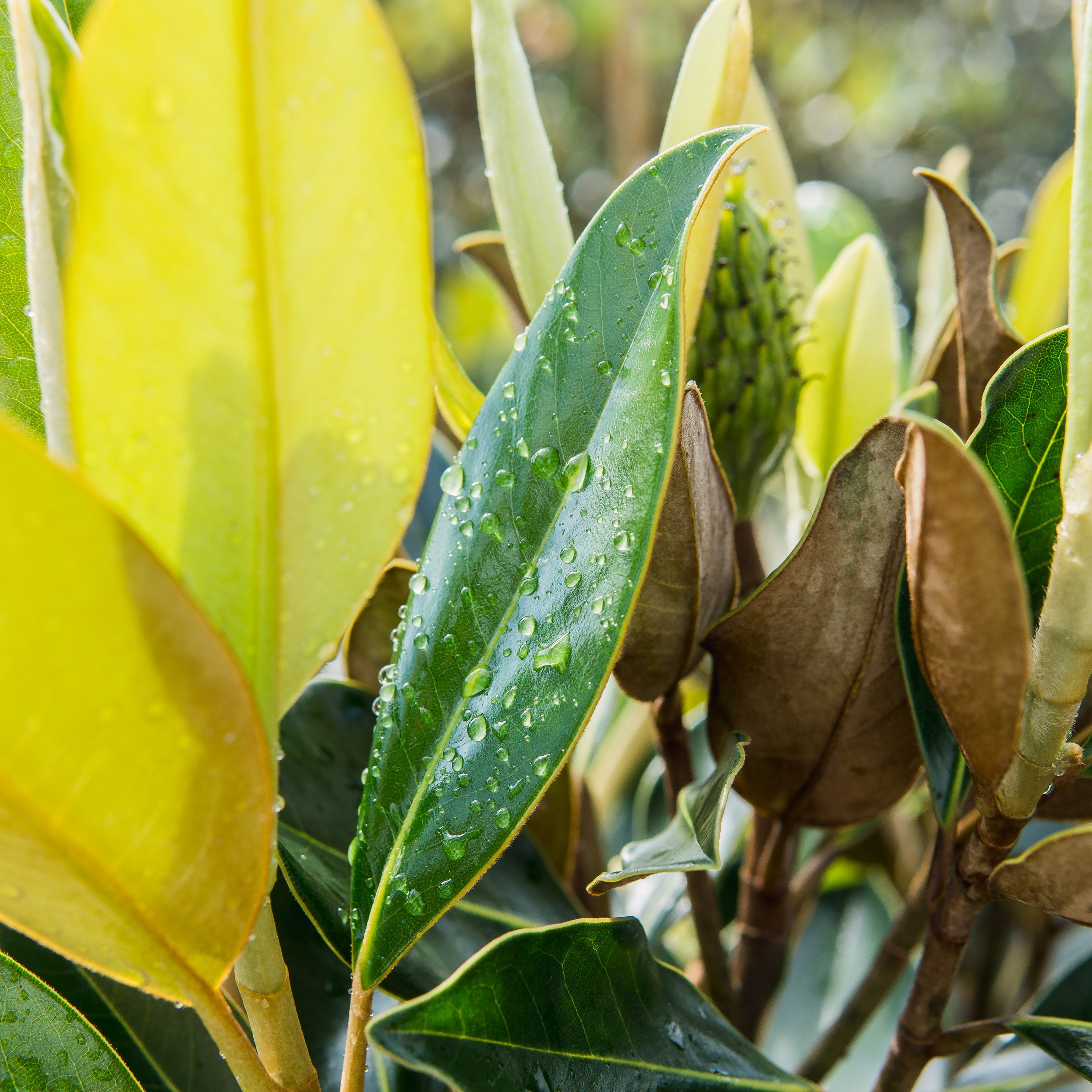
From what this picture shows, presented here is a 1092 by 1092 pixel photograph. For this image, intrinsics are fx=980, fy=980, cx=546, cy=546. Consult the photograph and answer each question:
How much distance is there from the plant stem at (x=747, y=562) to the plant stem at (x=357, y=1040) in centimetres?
29

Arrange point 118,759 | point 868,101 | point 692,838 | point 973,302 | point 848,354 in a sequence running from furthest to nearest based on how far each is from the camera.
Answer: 1. point 868,101
2. point 848,354
3. point 973,302
4. point 692,838
5. point 118,759

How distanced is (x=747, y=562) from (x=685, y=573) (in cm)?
16

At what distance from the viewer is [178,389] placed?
250 mm

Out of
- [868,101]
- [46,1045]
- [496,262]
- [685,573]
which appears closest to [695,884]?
[685,573]

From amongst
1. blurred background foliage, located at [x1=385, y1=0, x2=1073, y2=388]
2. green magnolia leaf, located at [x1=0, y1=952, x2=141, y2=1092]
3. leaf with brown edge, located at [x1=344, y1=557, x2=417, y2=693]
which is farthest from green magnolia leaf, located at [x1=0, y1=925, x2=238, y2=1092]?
blurred background foliage, located at [x1=385, y1=0, x2=1073, y2=388]

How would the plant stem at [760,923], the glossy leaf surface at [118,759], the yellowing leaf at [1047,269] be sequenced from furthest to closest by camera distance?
1. the yellowing leaf at [1047,269]
2. the plant stem at [760,923]
3. the glossy leaf surface at [118,759]

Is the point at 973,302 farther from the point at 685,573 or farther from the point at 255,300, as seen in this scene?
the point at 255,300

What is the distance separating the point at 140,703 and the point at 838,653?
0.27 metres

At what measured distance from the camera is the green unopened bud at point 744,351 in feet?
1.71

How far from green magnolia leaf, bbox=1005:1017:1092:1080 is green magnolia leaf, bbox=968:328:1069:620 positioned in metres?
0.16

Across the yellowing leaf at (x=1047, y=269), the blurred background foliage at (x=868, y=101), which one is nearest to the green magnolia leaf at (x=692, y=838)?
the yellowing leaf at (x=1047, y=269)

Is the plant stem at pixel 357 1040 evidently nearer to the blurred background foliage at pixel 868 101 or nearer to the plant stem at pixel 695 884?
the plant stem at pixel 695 884

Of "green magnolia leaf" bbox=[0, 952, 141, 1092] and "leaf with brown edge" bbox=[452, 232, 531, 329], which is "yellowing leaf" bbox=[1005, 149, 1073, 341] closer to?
"leaf with brown edge" bbox=[452, 232, 531, 329]

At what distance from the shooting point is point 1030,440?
1.22 feet
